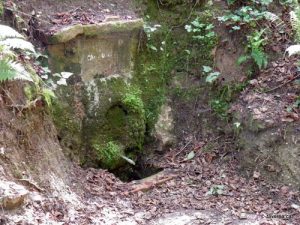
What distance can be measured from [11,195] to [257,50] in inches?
156

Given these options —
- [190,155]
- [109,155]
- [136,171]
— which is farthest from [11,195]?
[190,155]

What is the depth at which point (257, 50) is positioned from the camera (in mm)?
6203

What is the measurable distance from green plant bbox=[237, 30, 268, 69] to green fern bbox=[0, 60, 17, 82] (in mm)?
A: 3387

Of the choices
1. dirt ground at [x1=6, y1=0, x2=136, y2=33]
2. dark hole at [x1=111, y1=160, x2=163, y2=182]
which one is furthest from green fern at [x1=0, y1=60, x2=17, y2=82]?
dark hole at [x1=111, y1=160, x2=163, y2=182]

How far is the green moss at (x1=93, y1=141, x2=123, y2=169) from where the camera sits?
6.00 metres

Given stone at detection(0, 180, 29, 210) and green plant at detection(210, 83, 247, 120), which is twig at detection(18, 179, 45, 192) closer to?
stone at detection(0, 180, 29, 210)

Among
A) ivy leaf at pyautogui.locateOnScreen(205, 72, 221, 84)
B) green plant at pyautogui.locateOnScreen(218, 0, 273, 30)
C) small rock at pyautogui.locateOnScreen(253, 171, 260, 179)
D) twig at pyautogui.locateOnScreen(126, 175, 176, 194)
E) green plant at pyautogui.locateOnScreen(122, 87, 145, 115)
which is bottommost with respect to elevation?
twig at pyautogui.locateOnScreen(126, 175, 176, 194)

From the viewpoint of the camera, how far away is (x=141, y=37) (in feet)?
21.5

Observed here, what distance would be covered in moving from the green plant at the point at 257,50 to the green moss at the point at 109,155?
86.6 inches

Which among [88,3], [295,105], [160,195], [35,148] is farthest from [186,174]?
[88,3]

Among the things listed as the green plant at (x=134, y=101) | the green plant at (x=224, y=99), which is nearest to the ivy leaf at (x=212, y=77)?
the green plant at (x=224, y=99)

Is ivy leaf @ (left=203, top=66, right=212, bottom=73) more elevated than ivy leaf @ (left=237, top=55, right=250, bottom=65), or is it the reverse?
ivy leaf @ (left=237, top=55, right=250, bottom=65)

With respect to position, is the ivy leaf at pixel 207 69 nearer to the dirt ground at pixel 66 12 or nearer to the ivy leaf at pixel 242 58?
the ivy leaf at pixel 242 58

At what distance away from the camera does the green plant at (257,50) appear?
20.3 ft
